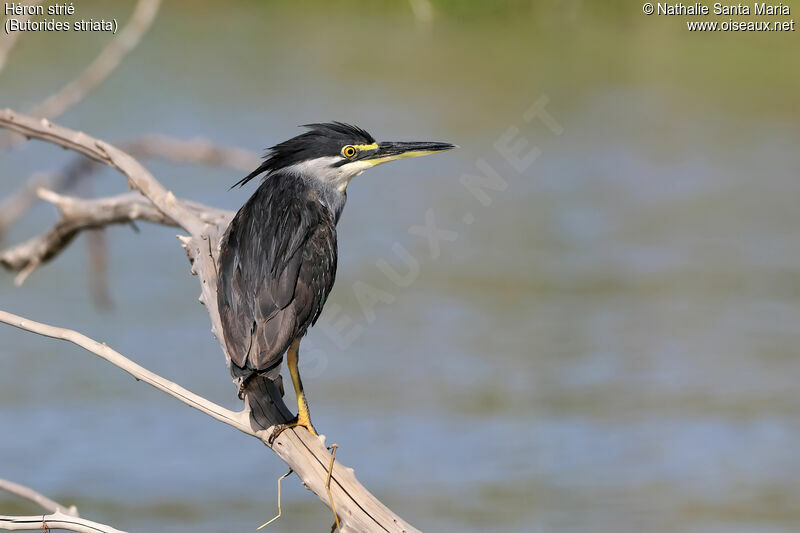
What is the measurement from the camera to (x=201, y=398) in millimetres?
2982

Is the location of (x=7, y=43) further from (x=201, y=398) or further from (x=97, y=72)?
(x=201, y=398)

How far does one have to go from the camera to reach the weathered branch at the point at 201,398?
2.98 meters

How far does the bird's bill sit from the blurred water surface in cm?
291

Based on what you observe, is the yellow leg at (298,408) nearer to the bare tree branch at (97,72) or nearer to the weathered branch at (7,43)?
the weathered branch at (7,43)

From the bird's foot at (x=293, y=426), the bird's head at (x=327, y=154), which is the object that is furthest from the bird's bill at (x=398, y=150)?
the bird's foot at (x=293, y=426)

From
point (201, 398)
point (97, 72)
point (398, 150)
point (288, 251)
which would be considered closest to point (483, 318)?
point (97, 72)

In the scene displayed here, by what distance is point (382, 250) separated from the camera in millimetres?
10641

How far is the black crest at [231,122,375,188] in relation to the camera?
4.07 m

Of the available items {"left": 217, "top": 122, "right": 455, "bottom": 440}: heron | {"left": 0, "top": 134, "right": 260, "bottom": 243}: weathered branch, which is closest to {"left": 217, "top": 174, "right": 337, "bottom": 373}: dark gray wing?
{"left": 217, "top": 122, "right": 455, "bottom": 440}: heron

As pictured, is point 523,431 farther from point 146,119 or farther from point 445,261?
point 146,119

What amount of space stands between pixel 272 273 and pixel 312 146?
69 centimetres

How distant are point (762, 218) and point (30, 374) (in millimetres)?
7234

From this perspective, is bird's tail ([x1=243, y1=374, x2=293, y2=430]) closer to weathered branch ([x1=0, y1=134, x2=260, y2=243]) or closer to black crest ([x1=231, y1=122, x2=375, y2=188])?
black crest ([x1=231, y1=122, x2=375, y2=188])

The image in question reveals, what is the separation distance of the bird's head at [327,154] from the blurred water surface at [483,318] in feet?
9.76
